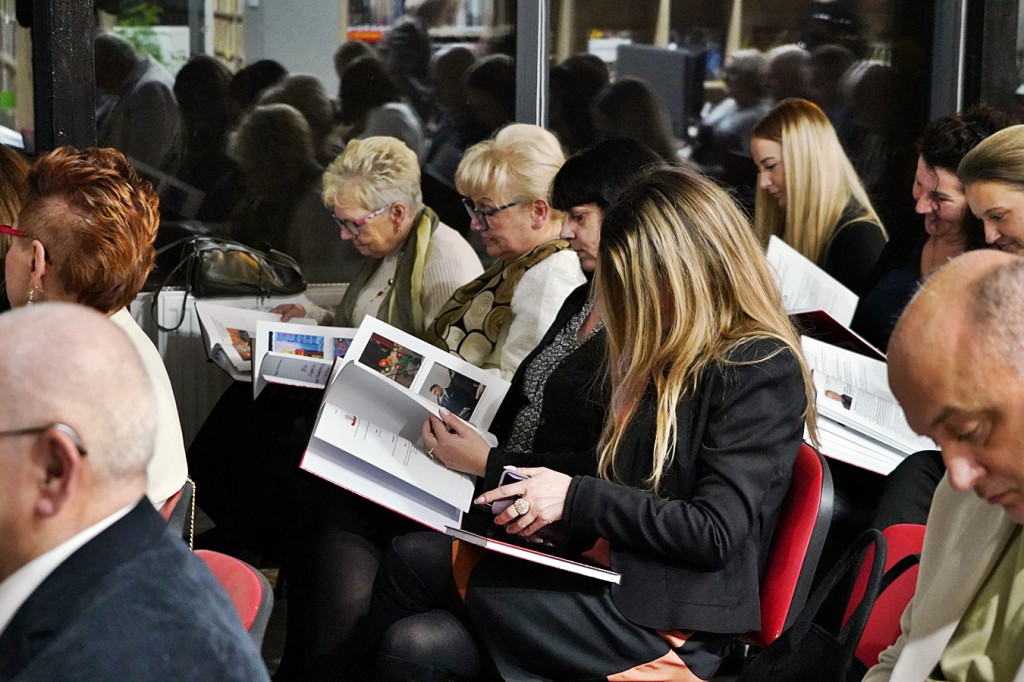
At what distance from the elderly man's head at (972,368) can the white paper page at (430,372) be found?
1.43 m

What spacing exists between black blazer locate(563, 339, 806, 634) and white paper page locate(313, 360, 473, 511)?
0.44m

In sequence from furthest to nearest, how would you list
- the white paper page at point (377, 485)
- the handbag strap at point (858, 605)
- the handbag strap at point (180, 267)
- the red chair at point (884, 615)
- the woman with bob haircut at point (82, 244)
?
the handbag strap at point (180, 267), the white paper page at point (377, 485), the woman with bob haircut at point (82, 244), the red chair at point (884, 615), the handbag strap at point (858, 605)

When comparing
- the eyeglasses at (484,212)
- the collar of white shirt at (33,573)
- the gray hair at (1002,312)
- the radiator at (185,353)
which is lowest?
the radiator at (185,353)

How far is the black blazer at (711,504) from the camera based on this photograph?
1.89m

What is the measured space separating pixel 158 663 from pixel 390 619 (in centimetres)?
138

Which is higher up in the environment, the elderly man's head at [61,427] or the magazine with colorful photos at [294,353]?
the elderly man's head at [61,427]

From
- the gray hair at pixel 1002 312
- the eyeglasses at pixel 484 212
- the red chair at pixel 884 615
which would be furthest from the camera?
the eyeglasses at pixel 484 212

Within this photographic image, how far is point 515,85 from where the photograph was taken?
453 cm

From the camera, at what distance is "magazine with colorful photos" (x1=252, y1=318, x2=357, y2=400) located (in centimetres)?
298

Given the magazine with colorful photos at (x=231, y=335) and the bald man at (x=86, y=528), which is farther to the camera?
the magazine with colorful photos at (x=231, y=335)

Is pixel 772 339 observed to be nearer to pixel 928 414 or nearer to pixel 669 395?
pixel 669 395

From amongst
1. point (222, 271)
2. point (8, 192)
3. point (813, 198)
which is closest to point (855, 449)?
point (813, 198)

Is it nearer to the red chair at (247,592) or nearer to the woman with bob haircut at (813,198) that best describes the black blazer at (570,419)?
the red chair at (247,592)

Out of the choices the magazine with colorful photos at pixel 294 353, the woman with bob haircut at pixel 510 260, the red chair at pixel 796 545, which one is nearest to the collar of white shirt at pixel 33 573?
the red chair at pixel 796 545
